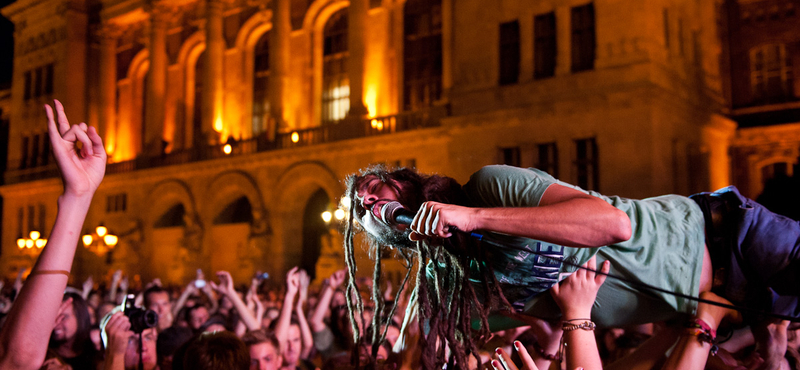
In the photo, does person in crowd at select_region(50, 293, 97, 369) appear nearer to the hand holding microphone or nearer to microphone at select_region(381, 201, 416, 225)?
microphone at select_region(381, 201, 416, 225)

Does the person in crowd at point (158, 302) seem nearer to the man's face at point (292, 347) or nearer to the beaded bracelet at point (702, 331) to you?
the man's face at point (292, 347)

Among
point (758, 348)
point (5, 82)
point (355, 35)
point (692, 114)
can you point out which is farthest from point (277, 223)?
point (5, 82)

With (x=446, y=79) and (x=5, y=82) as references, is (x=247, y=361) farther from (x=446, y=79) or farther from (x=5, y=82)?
(x=5, y=82)

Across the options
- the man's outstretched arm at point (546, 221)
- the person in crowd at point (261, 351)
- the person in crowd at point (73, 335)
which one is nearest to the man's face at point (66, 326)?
the person in crowd at point (73, 335)

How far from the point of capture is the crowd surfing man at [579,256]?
2801mm

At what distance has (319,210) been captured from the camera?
2680 centimetres

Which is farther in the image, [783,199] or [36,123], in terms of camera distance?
[36,123]

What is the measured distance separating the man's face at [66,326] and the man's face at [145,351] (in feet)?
2.14

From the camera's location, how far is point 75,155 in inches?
92.7

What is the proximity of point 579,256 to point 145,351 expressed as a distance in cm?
336

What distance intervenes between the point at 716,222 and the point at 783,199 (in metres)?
3.08

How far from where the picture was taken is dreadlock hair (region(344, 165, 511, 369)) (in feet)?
9.36

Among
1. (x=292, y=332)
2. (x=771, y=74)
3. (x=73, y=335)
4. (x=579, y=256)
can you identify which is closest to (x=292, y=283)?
(x=292, y=332)

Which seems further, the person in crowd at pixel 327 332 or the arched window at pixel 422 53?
the arched window at pixel 422 53
